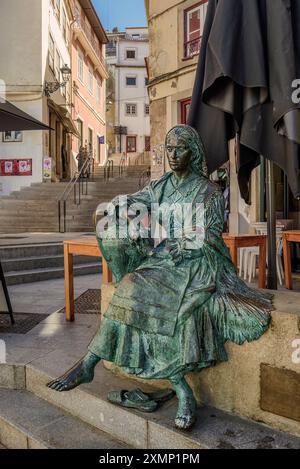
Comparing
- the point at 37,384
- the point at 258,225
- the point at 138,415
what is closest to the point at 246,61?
the point at 138,415

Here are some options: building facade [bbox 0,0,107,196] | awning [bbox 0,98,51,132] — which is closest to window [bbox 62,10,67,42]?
building facade [bbox 0,0,107,196]

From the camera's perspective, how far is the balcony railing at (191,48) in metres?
10.2

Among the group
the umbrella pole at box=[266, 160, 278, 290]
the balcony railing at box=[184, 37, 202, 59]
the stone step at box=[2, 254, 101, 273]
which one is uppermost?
the balcony railing at box=[184, 37, 202, 59]

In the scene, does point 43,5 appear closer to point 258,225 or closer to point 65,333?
point 258,225

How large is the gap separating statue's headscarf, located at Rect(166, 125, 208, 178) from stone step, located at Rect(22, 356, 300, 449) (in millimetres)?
1320

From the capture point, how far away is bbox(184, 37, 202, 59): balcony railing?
33.5 feet

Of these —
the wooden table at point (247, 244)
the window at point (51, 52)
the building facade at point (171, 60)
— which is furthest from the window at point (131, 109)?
the wooden table at point (247, 244)

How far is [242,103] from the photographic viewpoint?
256 cm

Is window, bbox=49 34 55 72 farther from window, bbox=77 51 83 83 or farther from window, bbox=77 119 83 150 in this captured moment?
window, bbox=77 119 83 150

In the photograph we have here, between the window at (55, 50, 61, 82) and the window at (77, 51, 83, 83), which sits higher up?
the window at (77, 51, 83, 83)

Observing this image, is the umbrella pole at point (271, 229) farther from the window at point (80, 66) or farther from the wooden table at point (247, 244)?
the window at point (80, 66)

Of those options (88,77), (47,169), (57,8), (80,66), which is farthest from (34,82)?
(88,77)

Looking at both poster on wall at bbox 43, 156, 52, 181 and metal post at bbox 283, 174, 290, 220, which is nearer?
metal post at bbox 283, 174, 290, 220

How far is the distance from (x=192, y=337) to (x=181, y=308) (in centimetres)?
15
